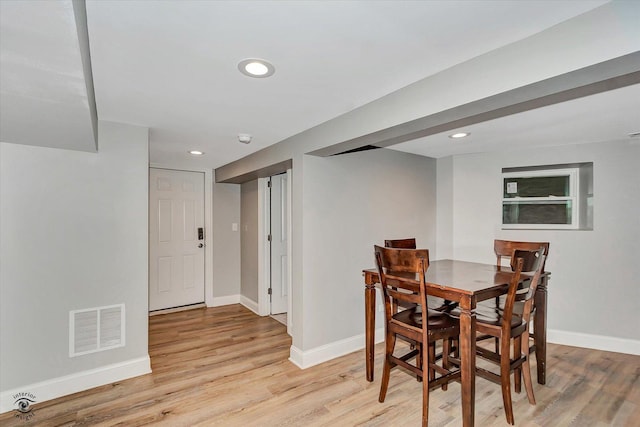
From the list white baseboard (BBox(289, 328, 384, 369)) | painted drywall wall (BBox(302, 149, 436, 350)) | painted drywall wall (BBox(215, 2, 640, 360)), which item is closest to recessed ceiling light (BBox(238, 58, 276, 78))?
painted drywall wall (BBox(215, 2, 640, 360))

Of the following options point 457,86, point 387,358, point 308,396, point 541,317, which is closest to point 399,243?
point 387,358

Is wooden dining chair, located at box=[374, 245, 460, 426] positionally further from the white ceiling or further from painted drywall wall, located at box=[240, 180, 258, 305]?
painted drywall wall, located at box=[240, 180, 258, 305]

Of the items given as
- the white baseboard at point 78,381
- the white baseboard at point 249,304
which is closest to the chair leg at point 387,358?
the white baseboard at point 78,381

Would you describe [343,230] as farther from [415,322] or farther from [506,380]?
[506,380]

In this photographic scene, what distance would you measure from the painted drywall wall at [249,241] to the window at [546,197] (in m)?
3.15

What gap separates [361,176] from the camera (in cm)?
332

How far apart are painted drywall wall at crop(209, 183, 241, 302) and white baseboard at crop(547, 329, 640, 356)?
13.5 feet

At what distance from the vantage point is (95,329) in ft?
8.32

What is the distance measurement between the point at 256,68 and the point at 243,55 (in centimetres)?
14

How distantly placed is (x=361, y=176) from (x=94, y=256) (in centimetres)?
245

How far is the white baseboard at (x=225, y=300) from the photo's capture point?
4.77m

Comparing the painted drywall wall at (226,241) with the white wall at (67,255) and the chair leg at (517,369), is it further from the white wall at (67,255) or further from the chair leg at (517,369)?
the chair leg at (517,369)

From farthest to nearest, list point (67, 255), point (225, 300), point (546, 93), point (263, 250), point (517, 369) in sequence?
point (225, 300), point (263, 250), point (67, 255), point (517, 369), point (546, 93)

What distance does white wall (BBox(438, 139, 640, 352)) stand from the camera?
3.10 metres
